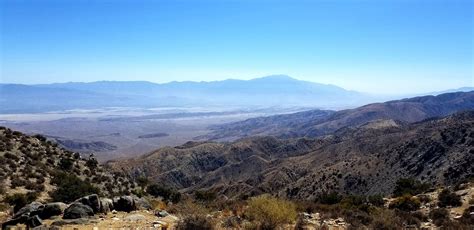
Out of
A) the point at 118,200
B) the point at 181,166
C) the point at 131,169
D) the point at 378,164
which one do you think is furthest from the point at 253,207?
the point at 181,166

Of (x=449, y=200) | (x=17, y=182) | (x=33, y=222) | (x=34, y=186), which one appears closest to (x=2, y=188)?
(x=17, y=182)

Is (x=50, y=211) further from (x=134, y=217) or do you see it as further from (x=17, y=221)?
(x=134, y=217)

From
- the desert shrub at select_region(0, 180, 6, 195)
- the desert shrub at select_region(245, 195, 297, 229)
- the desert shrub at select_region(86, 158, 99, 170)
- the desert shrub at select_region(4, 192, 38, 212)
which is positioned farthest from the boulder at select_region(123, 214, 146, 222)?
the desert shrub at select_region(86, 158, 99, 170)

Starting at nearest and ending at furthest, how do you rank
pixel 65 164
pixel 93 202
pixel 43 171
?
pixel 93 202
pixel 43 171
pixel 65 164

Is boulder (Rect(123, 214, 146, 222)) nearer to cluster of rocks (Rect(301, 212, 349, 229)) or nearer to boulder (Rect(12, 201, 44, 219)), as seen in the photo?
boulder (Rect(12, 201, 44, 219))

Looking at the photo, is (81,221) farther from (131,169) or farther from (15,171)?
(131,169)

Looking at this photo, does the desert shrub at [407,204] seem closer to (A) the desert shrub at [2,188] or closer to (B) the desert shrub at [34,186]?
(B) the desert shrub at [34,186]

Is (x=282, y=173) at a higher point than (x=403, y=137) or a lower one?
lower
